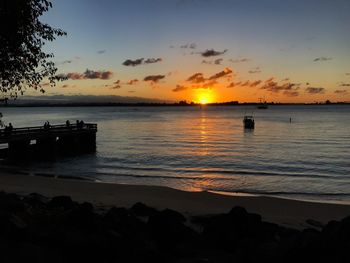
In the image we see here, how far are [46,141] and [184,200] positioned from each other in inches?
1063

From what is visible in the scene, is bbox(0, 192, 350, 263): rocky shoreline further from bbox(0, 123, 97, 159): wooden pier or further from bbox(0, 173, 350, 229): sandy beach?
bbox(0, 123, 97, 159): wooden pier

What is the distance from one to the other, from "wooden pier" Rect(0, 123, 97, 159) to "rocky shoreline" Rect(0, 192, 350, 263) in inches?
1080

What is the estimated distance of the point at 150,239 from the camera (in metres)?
9.50

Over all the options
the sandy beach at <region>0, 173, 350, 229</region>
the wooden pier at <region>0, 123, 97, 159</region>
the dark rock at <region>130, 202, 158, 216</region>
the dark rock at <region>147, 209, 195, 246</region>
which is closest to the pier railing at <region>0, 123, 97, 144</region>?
the wooden pier at <region>0, 123, 97, 159</region>

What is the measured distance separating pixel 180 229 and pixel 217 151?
124ft

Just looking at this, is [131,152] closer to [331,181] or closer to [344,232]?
[331,181]

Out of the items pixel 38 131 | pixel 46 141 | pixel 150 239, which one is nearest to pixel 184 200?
pixel 150 239

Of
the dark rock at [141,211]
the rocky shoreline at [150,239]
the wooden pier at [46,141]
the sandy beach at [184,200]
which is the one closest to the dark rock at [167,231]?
the rocky shoreline at [150,239]

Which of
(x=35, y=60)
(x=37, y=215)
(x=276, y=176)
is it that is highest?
(x=35, y=60)

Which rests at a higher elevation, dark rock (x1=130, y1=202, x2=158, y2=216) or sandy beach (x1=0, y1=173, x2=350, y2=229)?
dark rock (x1=130, y1=202, x2=158, y2=216)

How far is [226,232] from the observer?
10156 millimetres

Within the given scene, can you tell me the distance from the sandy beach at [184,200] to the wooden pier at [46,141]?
50.5ft

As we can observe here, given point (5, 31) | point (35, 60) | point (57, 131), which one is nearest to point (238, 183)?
point (35, 60)

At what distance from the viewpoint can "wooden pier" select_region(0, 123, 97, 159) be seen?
3800 centimetres
